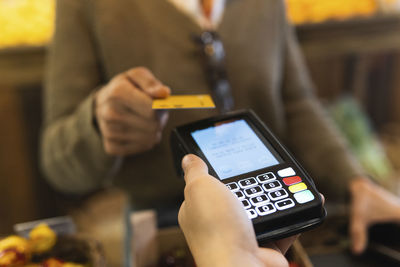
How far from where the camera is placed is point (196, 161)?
345 millimetres

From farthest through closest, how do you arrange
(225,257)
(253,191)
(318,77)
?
(318,77) < (253,191) < (225,257)

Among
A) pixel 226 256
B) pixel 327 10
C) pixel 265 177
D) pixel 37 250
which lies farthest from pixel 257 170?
pixel 327 10

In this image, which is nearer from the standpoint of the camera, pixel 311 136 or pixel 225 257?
pixel 225 257

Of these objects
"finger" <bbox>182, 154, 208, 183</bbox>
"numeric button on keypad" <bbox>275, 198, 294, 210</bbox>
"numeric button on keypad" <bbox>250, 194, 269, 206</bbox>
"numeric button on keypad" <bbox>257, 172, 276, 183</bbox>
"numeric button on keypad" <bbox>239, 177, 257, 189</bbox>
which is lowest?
"numeric button on keypad" <bbox>275, 198, 294, 210</bbox>

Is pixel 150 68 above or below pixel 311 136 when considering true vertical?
above

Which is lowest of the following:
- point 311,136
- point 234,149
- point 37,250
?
point 311,136

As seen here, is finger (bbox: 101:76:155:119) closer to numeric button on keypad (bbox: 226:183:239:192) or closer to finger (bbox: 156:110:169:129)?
finger (bbox: 156:110:169:129)

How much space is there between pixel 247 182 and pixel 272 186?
3 centimetres

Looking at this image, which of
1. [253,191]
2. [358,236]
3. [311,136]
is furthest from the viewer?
[311,136]

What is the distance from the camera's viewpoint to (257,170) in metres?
0.39

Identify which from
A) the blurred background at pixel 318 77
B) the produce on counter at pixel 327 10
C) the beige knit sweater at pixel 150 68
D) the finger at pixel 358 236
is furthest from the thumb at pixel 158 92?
the produce on counter at pixel 327 10

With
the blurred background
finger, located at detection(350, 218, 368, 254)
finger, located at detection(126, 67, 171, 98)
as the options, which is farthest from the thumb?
the blurred background

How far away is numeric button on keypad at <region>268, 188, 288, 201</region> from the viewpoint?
1.18 ft

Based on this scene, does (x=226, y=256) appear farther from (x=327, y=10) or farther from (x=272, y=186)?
(x=327, y=10)
